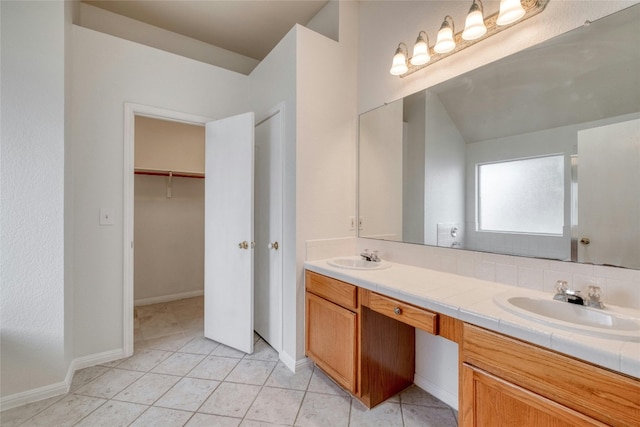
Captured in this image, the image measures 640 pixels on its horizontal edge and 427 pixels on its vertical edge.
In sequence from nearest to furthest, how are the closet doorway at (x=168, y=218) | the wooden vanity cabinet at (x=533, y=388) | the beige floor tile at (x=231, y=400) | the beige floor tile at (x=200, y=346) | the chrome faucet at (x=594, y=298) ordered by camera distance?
the wooden vanity cabinet at (x=533, y=388)
the chrome faucet at (x=594, y=298)
the beige floor tile at (x=231, y=400)
the beige floor tile at (x=200, y=346)
the closet doorway at (x=168, y=218)

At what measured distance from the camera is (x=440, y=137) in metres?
1.78

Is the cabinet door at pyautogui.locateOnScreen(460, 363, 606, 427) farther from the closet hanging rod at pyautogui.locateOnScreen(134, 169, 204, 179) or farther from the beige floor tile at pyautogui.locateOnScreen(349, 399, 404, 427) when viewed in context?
the closet hanging rod at pyautogui.locateOnScreen(134, 169, 204, 179)

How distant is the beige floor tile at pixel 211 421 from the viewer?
1515mm

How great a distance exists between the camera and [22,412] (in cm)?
160

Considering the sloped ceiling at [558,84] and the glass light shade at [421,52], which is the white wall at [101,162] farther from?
the sloped ceiling at [558,84]

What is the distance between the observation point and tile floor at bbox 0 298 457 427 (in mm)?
1552

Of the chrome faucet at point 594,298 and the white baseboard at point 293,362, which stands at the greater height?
the chrome faucet at point 594,298

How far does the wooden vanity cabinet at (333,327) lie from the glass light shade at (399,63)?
1.43 meters

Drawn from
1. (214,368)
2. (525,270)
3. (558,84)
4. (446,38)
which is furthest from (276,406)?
(446,38)

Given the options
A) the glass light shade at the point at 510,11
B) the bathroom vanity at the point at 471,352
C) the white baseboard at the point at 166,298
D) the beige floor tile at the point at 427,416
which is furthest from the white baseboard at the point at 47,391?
the glass light shade at the point at 510,11

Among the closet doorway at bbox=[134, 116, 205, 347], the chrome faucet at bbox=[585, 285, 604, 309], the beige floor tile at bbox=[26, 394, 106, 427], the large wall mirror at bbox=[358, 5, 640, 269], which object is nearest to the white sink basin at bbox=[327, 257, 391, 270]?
the large wall mirror at bbox=[358, 5, 640, 269]

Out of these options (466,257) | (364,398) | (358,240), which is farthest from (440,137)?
(364,398)

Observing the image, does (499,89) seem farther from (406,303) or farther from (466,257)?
(406,303)

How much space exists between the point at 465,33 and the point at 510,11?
198 millimetres
